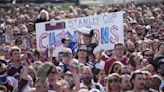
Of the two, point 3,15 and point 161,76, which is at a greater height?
point 161,76

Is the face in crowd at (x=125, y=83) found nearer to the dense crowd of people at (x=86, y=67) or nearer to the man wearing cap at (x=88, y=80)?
the dense crowd of people at (x=86, y=67)

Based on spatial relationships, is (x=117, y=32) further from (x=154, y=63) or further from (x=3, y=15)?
(x=3, y=15)

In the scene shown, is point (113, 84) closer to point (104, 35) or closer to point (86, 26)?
point (104, 35)

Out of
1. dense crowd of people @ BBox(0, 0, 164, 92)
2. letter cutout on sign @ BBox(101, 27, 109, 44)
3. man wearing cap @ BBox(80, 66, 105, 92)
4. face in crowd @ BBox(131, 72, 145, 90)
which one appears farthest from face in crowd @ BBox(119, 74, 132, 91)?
letter cutout on sign @ BBox(101, 27, 109, 44)

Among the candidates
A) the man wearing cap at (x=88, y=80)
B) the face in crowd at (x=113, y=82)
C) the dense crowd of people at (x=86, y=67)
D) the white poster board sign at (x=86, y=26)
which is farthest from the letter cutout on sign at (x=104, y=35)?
the face in crowd at (x=113, y=82)

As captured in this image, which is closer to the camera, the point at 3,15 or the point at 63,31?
the point at 63,31

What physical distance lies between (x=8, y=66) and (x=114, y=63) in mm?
1702

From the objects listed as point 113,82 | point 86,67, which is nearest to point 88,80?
point 86,67

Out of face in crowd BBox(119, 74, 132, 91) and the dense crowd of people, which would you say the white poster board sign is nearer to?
the dense crowd of people

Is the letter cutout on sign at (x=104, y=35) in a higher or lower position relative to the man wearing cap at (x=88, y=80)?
lower

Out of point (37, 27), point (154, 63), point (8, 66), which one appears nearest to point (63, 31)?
point (37, 27)

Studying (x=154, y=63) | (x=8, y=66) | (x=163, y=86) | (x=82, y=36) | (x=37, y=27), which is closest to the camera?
(x=163, y=86)

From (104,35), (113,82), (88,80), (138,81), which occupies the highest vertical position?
(138,81)

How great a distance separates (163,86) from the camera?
850 centimetres
